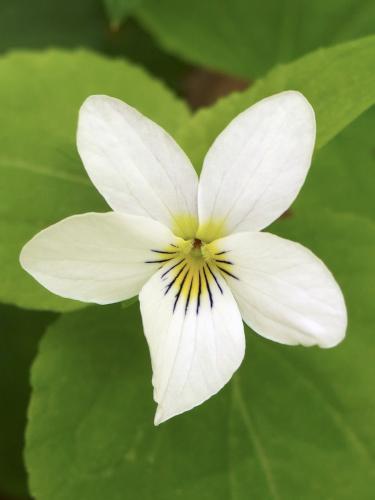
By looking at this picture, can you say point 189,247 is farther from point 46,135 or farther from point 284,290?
point 46,135

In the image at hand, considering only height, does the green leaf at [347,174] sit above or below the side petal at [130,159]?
above

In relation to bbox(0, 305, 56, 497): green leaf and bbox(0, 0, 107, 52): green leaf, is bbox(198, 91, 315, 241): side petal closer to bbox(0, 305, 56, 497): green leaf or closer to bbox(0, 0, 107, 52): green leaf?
bbox(0, 305, 56, 497): green leaf

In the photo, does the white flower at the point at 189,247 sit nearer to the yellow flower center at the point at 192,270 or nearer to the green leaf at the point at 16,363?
the yellow flower center at the point at 192,270

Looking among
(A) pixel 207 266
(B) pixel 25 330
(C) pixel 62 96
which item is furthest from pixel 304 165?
(B) pixel 25 330

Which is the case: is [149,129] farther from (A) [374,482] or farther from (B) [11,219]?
(A) [374,482]

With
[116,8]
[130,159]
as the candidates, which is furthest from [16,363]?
[130,159]

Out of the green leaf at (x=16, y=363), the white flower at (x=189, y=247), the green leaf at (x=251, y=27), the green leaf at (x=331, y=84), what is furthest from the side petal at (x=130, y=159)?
the green leaf at (x=251, y=27)
